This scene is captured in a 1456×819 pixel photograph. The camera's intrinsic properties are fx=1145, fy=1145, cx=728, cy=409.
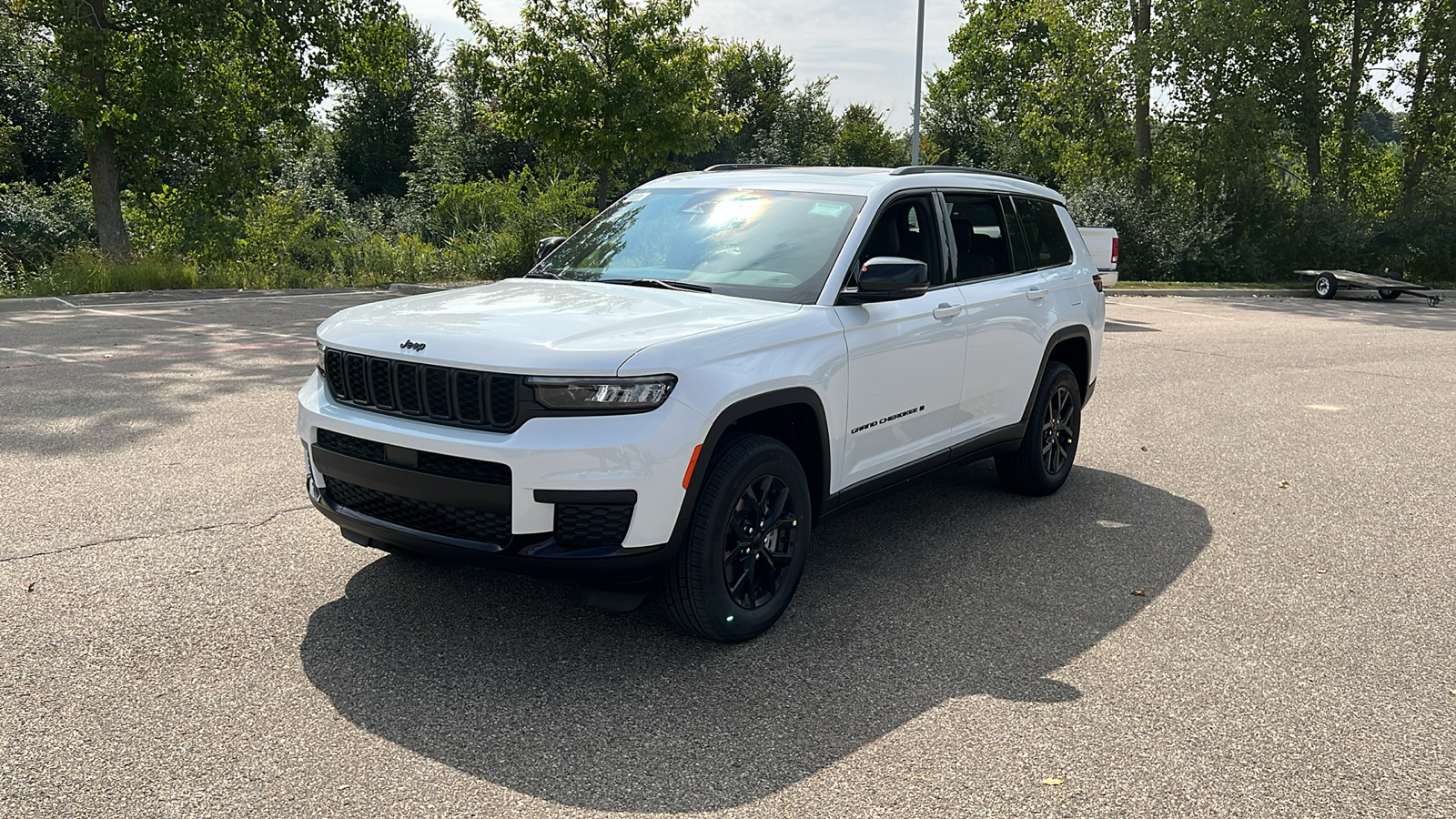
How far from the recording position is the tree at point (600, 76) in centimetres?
2242

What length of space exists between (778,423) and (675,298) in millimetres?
663

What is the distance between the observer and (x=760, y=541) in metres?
4.33

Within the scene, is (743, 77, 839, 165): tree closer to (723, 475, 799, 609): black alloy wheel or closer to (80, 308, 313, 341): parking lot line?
(80, 308, 313, 341): parking lot line

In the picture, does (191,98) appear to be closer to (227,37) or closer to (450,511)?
(227,37)

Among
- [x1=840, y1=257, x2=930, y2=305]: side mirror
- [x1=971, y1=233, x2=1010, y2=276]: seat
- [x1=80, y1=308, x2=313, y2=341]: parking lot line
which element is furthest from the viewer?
[x1=80, y1=308, x2=313, y2=341]: parking lot line

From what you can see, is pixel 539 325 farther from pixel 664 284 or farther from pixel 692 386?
pixel 664 284

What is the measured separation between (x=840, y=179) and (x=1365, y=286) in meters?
24.1

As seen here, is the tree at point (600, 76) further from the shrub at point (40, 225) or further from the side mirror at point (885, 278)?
the side mirror at point (885, 278)

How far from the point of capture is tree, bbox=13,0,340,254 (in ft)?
66.4

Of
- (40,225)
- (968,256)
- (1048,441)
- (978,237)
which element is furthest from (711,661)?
(40,225)

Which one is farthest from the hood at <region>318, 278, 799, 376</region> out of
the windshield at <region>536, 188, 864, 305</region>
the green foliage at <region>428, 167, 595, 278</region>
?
the green foliage at <region>428, 167, 595, 278</region>

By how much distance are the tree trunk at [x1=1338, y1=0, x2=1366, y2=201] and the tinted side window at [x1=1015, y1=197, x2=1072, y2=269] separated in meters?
30.3

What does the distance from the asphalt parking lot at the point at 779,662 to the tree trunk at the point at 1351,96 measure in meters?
29.6

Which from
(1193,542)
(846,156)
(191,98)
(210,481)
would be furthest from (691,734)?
(846,156)
